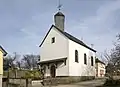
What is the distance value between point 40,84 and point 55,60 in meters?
8.58

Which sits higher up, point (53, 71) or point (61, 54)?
point (61, 54)

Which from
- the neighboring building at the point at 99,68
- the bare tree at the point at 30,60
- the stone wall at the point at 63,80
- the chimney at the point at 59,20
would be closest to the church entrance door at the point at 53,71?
the stone wall at the point at 63,80

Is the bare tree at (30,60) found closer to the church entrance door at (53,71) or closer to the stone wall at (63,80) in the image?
the church entrance door at (53,71)

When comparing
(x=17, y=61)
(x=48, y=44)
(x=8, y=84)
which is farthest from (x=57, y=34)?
(x=17, y=61)

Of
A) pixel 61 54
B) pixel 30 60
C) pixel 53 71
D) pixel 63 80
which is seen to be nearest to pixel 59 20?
pixel 61 54

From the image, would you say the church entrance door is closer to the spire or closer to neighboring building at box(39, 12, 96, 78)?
neighboring building at box(39, 12, 96, 78)

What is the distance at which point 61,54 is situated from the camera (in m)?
42.3

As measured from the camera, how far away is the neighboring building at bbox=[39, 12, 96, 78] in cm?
4141

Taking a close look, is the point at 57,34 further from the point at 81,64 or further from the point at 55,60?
the point at 81,64

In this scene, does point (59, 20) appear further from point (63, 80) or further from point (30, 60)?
point (30, 60)

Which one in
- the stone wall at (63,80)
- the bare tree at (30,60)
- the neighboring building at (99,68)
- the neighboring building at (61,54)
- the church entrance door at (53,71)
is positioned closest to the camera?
the stone wall at (63,80)

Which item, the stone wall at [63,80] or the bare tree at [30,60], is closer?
the stone wall at [63,80]

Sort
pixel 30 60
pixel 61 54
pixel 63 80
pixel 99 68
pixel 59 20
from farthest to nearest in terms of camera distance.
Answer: pixel 30 60 < pixel 99 68 < pixel 59 20 < pixel 61 54 < pixel 63 80

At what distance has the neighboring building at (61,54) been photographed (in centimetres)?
4141
